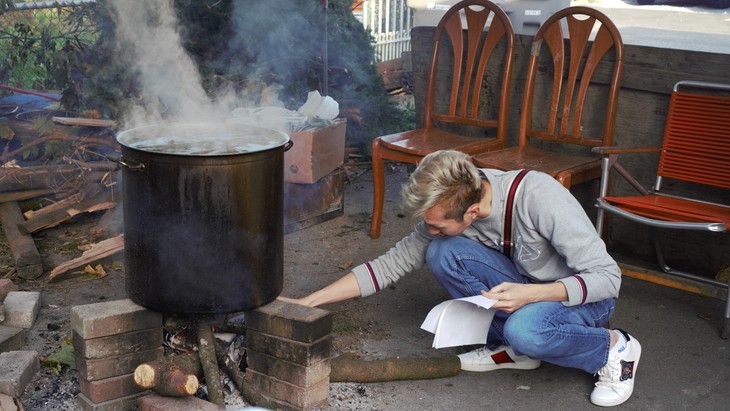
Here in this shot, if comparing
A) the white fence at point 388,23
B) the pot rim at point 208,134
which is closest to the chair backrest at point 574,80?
the pot rim at point 208,134

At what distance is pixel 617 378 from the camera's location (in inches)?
131

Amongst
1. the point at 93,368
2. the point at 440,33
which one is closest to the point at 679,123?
the point at 440,33

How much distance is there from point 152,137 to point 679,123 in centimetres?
298

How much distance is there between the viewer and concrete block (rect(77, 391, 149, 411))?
3.05 meters

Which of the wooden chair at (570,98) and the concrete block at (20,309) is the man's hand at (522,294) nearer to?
the wooden chair at (570,98)

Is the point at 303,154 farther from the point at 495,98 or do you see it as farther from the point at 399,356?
the point at 399,356

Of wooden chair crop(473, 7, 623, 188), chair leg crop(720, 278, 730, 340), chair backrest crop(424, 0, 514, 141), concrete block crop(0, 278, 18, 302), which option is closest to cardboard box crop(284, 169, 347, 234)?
chair backrest crop(424, 0, 514, 141)

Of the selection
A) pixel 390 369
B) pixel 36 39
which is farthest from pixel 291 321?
pixel 36 39

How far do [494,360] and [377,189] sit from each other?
1.95m

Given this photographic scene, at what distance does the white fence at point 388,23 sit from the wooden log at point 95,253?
728 centimetres

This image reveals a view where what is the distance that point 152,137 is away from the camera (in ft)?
10.8

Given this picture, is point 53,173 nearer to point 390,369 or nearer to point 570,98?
point 390,369

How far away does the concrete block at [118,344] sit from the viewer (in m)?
3.00

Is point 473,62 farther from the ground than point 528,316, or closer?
farther from the ground
